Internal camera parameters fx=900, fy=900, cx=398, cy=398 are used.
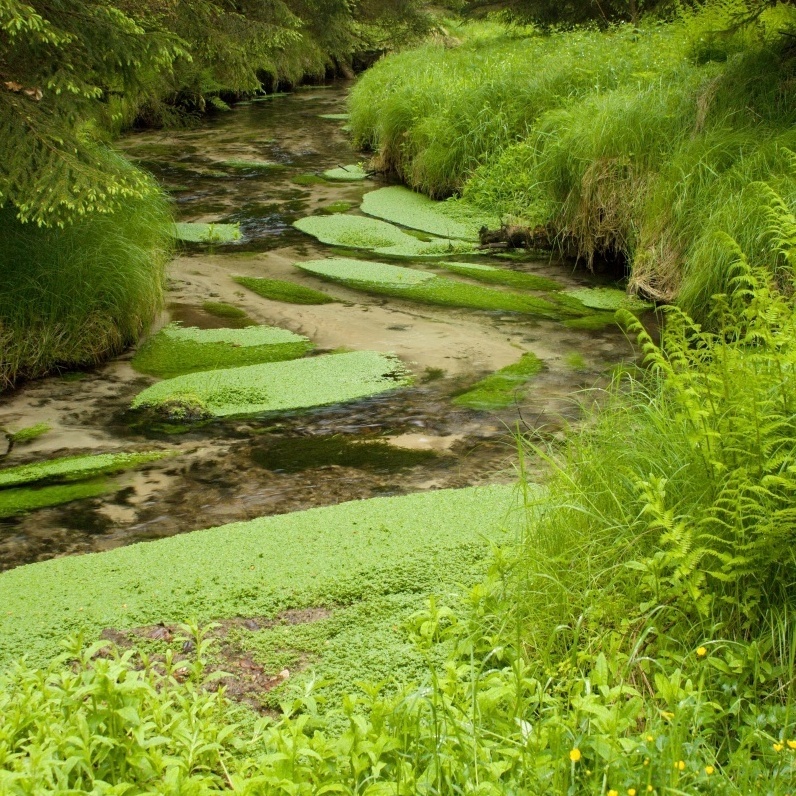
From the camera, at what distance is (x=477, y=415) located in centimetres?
451

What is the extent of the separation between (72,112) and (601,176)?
3.61 metres

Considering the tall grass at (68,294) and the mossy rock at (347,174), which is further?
the mossy rock at (347,174)

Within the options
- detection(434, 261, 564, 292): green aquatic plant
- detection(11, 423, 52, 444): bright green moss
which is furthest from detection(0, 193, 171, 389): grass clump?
detection(434, 261, 564, 292): green aquatic plant

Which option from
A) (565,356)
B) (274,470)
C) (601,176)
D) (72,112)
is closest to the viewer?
(274,470)

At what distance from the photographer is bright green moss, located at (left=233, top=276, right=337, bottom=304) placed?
21.0 ft

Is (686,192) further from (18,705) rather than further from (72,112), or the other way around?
(18,705)

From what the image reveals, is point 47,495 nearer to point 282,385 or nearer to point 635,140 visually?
point 282,385

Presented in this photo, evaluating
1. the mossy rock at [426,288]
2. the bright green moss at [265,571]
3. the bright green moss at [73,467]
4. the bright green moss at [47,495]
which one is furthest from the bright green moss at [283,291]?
the bright green moss at [265,571]

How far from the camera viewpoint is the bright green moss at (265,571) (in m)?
2.78

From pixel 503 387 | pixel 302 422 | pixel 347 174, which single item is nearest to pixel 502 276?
pixel 503 387

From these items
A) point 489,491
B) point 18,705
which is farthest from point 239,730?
point 489,491

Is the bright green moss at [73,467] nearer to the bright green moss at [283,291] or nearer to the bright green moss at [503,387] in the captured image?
the bright green moss at [503,387]

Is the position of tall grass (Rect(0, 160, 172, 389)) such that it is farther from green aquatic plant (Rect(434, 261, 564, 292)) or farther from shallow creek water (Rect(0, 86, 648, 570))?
green aquatic plant (Rect(434, 261, 564, 292))

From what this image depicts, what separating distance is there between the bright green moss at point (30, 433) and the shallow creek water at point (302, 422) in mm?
52
